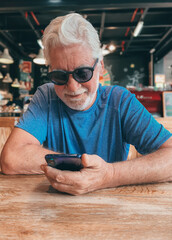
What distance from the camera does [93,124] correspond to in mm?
1492

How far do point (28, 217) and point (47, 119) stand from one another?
94cm

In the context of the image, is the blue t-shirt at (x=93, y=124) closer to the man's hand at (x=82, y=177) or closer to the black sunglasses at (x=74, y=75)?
the black sunglasses at (x=74, y=75)

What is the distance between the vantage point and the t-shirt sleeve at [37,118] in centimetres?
140

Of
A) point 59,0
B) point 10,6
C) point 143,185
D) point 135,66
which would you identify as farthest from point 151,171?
point 135,66

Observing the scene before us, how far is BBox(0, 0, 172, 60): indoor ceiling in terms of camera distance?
475cm

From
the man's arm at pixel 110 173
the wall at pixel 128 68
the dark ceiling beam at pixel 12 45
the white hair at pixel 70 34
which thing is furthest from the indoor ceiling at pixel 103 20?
the man's arm at pixel 110 173

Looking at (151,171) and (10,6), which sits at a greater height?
(10,6)

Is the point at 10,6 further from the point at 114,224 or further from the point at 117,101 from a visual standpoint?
the point at 114,224

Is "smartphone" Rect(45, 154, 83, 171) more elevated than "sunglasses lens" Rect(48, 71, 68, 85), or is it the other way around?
"sunglasses lens" Rect(48, 71, 68, 85)

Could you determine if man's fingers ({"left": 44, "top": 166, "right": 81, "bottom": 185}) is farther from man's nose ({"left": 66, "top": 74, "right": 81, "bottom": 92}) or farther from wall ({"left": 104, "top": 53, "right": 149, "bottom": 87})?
wall ({"left": 104, "top": 53, "right": 149, "bottom": 87})

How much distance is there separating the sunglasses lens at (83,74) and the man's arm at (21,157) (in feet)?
1.60

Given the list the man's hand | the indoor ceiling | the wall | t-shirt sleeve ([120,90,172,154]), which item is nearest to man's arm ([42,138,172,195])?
the man's hand

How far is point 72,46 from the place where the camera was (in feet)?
4.10

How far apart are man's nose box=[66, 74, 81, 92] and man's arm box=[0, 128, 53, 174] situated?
416mm
